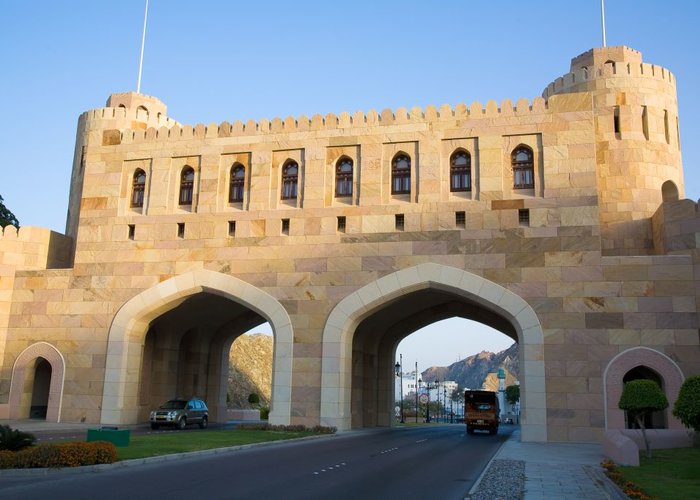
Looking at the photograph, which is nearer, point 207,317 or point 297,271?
point 297,271

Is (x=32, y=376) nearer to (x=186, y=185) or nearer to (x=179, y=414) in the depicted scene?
(x=179, y=414)

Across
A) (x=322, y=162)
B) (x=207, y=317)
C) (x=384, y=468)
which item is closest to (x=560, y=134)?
(x=322, y=162)

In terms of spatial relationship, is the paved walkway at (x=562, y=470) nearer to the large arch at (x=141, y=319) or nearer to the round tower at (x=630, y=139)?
the round tower at (x=630, y=139)

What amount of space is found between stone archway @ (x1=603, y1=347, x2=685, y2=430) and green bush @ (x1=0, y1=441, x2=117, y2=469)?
16.8 metres

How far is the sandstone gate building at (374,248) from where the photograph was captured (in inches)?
930

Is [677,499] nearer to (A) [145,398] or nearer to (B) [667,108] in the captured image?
(B) [667,108]

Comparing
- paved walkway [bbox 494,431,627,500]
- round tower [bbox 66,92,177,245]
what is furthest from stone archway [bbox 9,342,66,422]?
paved walkway [bbox 494,431,627,500]

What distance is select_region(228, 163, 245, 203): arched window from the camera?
28.9 m

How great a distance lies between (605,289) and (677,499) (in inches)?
561

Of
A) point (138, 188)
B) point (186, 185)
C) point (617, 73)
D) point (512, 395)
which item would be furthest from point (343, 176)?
point (512, 395)

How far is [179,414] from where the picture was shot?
26.7 m

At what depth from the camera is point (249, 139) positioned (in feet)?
95.0

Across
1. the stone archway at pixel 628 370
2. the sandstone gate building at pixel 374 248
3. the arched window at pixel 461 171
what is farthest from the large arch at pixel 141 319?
the stone archway at pixel 628 370

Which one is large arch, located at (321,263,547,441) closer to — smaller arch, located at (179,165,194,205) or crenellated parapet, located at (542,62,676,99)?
smaller arch, located at (179,165,194,205)
